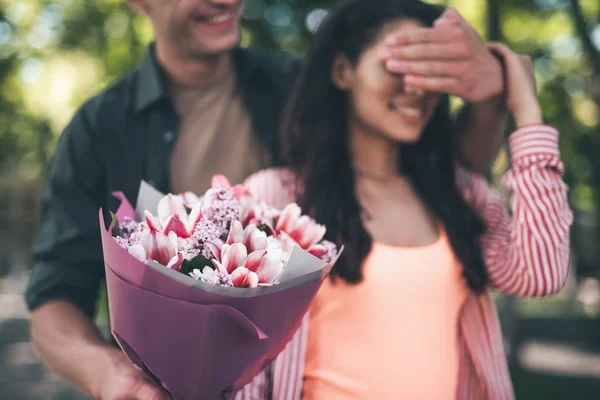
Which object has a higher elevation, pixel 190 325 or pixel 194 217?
pixel 194 217

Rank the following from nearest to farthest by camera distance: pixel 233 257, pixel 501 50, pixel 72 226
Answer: pixel 233 257, pixel 501 50, pixel 72 226

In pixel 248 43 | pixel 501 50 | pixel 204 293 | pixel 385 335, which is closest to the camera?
pixel 204 293

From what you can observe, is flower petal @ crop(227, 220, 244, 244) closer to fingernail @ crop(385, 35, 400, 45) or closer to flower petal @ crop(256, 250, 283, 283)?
flower petal @ crop(256, 250, 283, 283)

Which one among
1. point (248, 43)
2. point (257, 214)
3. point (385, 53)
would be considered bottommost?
point (248, 43)

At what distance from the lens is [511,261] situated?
253 cm

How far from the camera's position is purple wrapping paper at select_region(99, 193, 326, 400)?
156 centimetres

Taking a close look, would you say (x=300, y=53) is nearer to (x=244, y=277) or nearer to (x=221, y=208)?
(x=221, y=208)

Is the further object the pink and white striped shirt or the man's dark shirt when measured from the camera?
the man's dark shirt

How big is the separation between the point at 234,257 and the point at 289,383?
32.9 inches

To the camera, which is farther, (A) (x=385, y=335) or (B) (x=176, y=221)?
(A) (x=385, y=335)

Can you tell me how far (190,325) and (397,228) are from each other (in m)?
1.21

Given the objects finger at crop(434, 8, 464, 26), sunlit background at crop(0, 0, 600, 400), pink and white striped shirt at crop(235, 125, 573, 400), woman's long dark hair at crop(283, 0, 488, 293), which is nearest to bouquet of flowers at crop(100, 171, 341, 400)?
pink and white striped shirt at crop(235, 125, 573, 400)

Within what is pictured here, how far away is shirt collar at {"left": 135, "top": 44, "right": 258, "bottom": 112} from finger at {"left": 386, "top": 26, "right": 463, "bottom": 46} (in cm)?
101

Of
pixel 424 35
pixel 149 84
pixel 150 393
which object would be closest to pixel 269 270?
pixel 150 393
